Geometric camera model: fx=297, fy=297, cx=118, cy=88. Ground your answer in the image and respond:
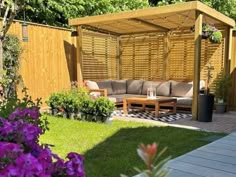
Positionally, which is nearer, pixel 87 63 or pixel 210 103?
pixel 210 103

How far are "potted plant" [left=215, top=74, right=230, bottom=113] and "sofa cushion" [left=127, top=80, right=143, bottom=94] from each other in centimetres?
247

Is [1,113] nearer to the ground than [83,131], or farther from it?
farther from it

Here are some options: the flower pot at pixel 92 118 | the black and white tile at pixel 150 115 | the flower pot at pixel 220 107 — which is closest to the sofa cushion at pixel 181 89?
the flower pot at pixel 220 107

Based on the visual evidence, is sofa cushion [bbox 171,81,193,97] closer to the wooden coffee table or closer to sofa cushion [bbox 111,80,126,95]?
the wooden coffee table

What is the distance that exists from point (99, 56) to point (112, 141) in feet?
18.1

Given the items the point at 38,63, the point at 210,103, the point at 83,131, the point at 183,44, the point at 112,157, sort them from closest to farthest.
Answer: the point at 112,157, the point at 83,131, the point at 210,103, the point at 38,63, the point at 183,44

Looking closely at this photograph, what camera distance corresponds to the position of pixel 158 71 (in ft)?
31.9

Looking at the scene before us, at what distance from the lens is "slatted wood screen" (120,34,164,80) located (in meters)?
9.70

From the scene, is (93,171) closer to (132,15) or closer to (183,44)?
(132,15)

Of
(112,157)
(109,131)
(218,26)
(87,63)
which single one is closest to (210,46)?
(218,26)

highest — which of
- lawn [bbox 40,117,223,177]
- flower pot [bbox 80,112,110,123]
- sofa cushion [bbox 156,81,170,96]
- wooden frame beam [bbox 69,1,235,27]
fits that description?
wooden frame beam [bbox 69,1,235,27]

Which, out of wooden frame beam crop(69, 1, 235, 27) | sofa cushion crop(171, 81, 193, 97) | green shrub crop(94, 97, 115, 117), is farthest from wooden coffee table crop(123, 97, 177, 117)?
wooden frame beam crop(69, 1, 235, 27)

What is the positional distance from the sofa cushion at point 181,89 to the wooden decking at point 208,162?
14.0 feet

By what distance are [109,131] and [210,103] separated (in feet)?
8.02
